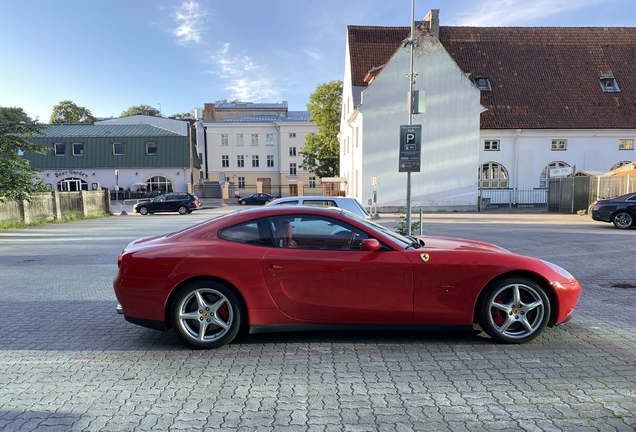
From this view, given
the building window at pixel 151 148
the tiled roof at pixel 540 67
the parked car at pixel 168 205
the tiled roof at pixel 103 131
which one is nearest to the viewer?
the tiled roof at pixel 540 67

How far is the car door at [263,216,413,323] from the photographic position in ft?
13.5

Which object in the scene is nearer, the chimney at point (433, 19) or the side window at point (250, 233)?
the side window at point (250, 233)

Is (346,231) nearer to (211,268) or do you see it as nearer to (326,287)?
(326,287)

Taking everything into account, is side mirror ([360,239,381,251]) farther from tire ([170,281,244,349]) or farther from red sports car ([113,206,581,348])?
tire ([170,281,244,349])

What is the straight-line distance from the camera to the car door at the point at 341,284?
412cm

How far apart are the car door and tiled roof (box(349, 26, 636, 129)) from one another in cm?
3030

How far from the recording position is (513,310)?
14.0ft

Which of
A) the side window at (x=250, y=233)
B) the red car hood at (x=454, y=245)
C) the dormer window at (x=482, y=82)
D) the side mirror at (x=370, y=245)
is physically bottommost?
the red car hood at (x=454, y=245)

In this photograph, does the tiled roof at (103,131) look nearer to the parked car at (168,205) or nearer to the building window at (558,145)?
the parked car at (168,205)

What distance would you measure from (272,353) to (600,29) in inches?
1679

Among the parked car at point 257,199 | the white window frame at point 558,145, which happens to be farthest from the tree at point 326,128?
the white window frame at point 558,145

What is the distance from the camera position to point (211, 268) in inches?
163

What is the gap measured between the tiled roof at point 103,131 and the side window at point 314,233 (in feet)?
159

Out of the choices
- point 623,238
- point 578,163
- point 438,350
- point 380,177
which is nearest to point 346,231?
point 438,350
